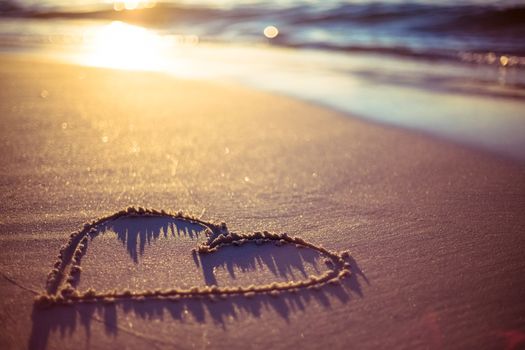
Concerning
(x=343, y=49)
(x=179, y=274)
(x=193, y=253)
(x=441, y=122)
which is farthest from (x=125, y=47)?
(x=179, y=274)

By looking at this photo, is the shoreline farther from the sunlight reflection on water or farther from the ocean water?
the sunlight reflection on water

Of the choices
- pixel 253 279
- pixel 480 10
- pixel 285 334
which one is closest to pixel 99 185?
pixel 253 279

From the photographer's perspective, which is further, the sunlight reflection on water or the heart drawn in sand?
the sunlight reflection on water

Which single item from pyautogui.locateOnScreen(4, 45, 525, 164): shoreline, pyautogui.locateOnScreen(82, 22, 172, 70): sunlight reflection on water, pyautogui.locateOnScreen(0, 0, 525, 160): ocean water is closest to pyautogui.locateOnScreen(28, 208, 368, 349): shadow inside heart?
pyautogui.locateOnScreen(4, 45, 525, 164): shoreline

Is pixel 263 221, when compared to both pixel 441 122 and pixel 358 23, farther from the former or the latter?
pixel 358 23

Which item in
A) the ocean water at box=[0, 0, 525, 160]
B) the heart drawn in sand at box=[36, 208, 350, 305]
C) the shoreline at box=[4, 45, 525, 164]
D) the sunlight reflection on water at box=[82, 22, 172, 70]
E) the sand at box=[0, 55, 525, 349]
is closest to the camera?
the sand at box=[0, 55, 525, 349]

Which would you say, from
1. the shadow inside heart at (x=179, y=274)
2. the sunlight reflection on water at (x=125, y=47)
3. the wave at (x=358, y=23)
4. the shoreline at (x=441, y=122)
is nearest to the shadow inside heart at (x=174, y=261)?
the shadow inside heart at (x=179, y=274)

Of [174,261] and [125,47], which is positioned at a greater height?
[125,47]
